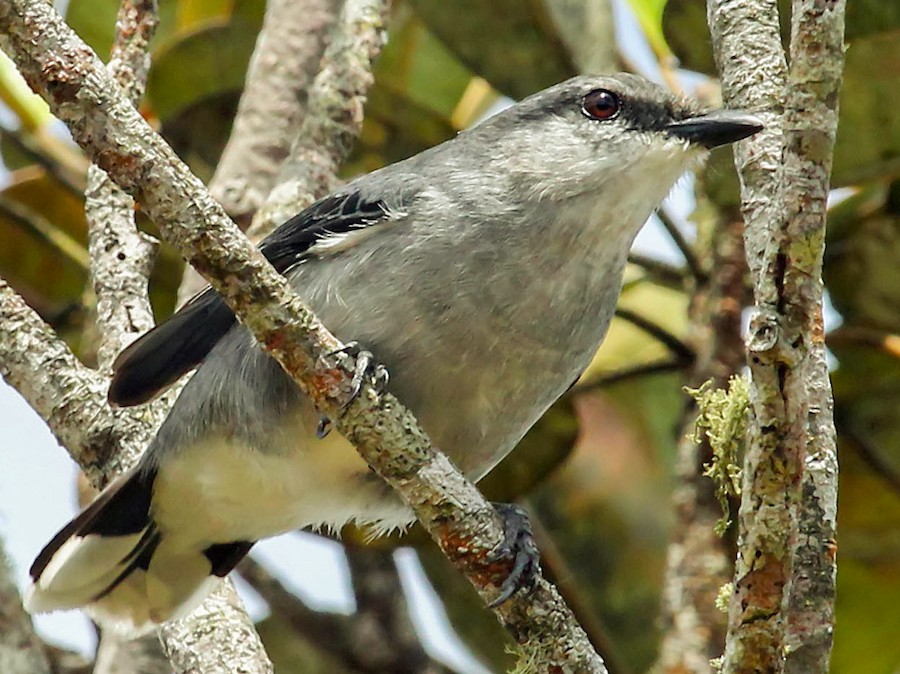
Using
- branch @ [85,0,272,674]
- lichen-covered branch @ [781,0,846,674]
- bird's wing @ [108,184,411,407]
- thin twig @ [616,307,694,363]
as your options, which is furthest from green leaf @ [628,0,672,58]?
lichen-covered branch @ [781,0,846,674]

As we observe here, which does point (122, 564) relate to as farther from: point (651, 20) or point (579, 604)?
point (651, 20)

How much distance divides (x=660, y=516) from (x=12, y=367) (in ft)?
7.54

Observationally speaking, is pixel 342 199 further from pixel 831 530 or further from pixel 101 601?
pixel 831 530

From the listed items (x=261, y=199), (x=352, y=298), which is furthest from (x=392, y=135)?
(x=352, y=298)

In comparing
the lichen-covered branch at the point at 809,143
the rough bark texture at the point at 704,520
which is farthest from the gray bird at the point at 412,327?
the lichen-covered branch at the point at 809,143

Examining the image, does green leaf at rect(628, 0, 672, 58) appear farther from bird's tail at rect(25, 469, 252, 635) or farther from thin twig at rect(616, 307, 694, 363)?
bird's tail at rect(25, 469, 252, 635)

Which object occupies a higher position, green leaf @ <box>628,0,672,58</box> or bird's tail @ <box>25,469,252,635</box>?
green leaf @ <box>628,0,672,58</box>

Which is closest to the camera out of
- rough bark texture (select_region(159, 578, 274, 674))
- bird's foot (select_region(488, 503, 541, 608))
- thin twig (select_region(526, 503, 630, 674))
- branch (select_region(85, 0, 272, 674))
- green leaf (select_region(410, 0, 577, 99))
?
bird's foot (select_region(488, 503, 541, 608))

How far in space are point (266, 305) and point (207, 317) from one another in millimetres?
1283

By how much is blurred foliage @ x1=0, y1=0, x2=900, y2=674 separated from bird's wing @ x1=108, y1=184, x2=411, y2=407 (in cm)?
94

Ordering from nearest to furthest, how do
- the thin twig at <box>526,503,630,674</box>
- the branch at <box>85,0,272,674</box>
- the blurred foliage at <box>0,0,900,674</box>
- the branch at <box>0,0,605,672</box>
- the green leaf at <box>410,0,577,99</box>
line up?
the branch at <box>0,0,605,672</box>
the branch at <box>85,0,272,674</box>
the blurred foliage at <box>0,0,900,674</box>
the green leaf at <box>410,0,577,99</box>
the thin twig at <box>526,503,630,674</box>

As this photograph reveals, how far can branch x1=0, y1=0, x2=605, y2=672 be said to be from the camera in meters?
2.50

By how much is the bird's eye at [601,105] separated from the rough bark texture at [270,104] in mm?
1410

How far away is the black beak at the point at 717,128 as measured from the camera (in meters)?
2.94
